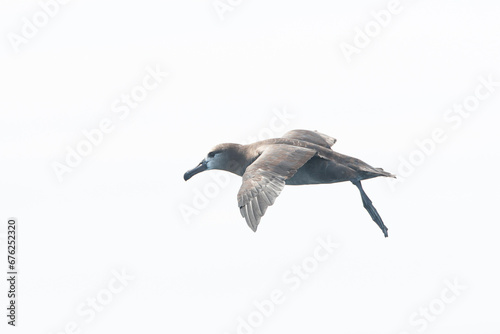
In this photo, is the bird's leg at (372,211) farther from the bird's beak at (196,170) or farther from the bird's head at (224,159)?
the bird's beak at (196,170)

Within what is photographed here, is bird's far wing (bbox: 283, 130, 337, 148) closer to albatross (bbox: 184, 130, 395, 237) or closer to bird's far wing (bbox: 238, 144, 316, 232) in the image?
albatross (bbox: 184, 130, 395, 237)

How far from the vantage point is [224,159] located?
37.2 meters

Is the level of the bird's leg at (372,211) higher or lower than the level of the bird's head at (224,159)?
lower

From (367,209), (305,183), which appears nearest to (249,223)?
(305,183)

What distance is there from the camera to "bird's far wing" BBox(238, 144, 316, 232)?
31.5 m

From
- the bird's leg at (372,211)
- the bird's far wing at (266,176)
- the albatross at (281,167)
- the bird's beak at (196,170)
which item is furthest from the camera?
the bird's leg at (372,211)

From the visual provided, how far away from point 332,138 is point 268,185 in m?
6.30

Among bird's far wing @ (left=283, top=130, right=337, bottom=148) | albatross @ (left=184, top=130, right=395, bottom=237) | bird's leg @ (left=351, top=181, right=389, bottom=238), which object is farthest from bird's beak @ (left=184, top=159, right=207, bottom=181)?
bird's leg @ (left=351, top=181, right=389, bottom=238)

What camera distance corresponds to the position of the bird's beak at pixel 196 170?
1480 inches

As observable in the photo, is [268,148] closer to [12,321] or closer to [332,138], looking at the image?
[332,138]

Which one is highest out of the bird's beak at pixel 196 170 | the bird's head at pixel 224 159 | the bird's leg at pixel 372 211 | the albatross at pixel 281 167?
the bird's beak at pixel 196 170

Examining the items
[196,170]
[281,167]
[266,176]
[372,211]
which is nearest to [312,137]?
[372,211]

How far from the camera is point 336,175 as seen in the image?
35.3 meters

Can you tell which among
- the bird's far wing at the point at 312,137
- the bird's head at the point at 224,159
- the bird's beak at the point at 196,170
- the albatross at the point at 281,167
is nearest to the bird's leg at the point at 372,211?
the albatross at the point at 281,167
